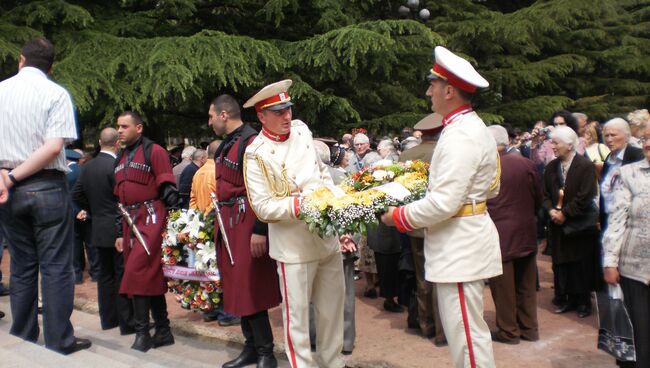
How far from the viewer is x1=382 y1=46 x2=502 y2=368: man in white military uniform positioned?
3.54 m

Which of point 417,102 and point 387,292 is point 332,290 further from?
point 417,102

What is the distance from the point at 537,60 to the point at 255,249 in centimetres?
2085

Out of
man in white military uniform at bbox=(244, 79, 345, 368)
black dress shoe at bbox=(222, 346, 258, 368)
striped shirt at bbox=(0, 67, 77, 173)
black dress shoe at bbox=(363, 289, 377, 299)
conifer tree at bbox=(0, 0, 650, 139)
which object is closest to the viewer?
striped shirt at bbox=(0, 67, 77, 173)

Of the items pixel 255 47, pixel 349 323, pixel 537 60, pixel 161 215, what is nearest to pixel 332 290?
pixel 349 323

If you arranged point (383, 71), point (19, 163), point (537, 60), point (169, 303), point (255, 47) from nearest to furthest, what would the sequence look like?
point (19, 163) < point (169, 303) < point (255, 47) < point (383, 71) < point (537, 60)

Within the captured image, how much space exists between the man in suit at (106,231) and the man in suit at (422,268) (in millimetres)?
3050

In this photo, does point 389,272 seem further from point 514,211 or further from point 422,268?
point 514,211

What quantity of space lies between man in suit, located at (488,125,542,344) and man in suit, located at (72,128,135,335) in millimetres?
3853

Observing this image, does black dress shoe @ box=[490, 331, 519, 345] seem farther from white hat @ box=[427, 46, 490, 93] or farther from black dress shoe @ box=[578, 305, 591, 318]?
white hat @ box=[427, 46, 490, 93]

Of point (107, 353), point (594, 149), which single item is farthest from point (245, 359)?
point (594, 149)

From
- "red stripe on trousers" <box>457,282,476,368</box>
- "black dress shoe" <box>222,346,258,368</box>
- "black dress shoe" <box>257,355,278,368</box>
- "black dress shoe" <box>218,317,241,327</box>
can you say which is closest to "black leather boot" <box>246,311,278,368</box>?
"black dress shoe" <box>257,355,278,368</box>

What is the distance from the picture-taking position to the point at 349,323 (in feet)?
18.4

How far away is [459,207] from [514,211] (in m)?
2.63

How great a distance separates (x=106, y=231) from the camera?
6438 millimetres
